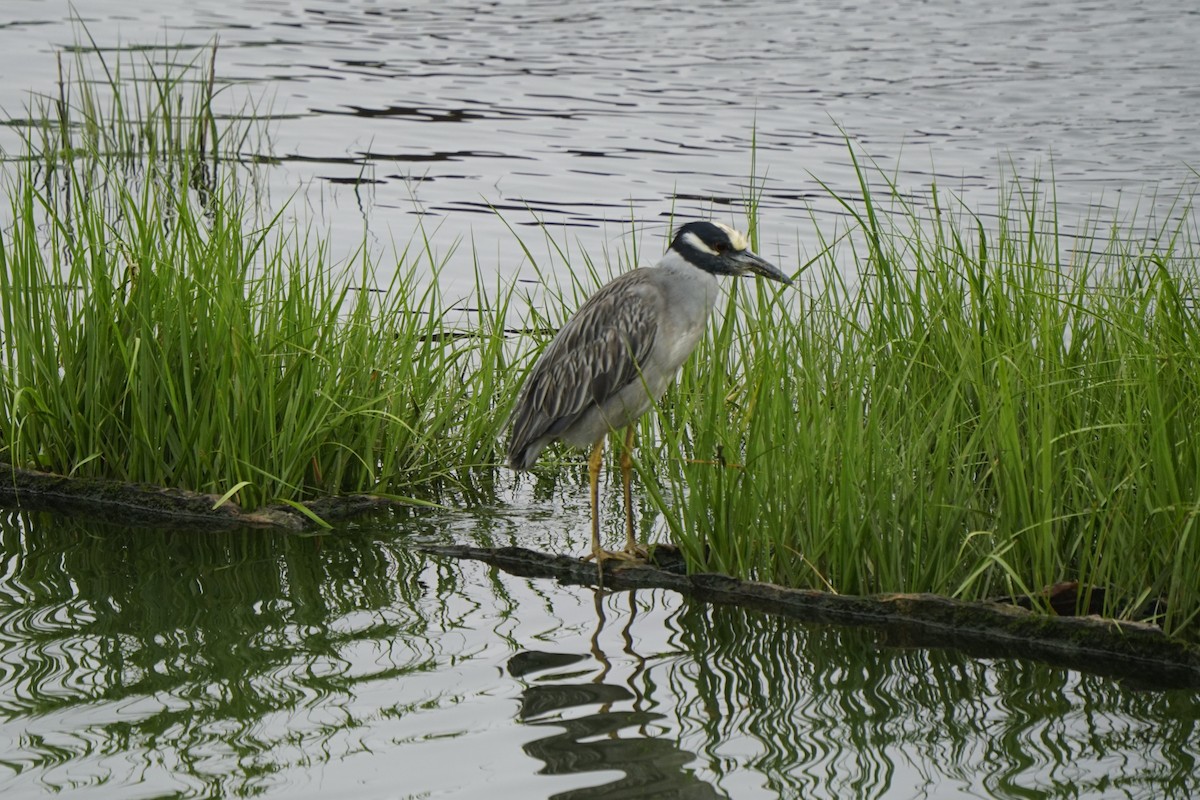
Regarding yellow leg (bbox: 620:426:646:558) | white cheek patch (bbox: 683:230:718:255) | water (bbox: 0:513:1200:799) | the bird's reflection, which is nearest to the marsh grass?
water (bbox: 0:513:1200:799)

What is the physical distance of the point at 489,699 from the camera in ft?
15.8

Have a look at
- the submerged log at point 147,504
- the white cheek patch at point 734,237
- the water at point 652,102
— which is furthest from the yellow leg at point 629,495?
the water at point 652,102

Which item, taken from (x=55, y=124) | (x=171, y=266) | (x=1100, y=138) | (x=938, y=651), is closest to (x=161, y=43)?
(x=55, y=124)

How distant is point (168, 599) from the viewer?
5.62 meters

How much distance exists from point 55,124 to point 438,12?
34.7 ft

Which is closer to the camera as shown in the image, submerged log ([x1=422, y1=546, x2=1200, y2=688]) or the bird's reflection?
the bird's reflection

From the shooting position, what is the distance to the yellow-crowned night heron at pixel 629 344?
244 inches

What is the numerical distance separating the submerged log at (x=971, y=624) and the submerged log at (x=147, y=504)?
119cm

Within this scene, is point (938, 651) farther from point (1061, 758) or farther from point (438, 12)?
point (438, 12)

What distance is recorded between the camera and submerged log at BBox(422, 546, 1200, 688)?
502 centimetres

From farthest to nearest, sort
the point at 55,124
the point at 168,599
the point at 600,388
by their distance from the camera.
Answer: the point at 55,124, the point at 600,388, the point at 168,599

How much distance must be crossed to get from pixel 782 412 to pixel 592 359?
0.92m

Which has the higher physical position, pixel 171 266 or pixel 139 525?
pixel 171 266

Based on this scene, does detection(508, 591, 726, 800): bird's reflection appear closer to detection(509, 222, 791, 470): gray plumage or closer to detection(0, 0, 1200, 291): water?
detection(509, 222, 791, 470): gray plumage
